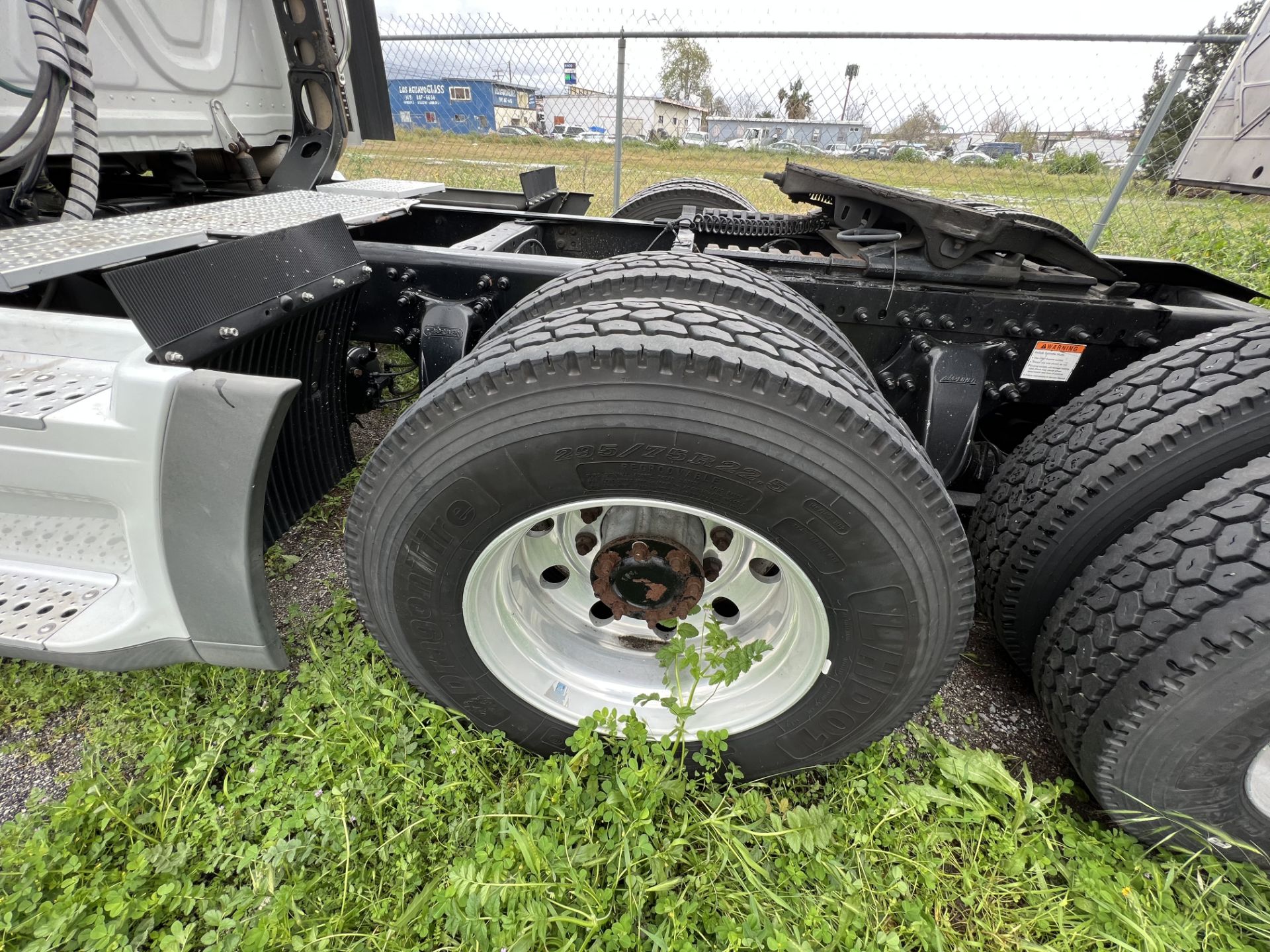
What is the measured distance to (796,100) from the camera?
732 centimetres

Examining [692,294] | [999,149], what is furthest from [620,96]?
[692,294]

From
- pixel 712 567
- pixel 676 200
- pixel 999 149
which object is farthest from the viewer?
pixel 999 149

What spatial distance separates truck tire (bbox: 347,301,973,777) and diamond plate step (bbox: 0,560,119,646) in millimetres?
729

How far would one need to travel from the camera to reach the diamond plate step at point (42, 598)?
1.59 m

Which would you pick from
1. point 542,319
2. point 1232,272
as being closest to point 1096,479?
→ point 542,319

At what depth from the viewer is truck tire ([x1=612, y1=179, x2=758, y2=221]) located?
4.49m

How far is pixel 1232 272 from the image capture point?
6.00 meters

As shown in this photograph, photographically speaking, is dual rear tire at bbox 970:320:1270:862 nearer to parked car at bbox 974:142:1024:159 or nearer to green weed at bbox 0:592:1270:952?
green weed at bbox 0:592:1270:952

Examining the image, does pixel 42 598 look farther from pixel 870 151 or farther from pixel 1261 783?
pixel 870 151

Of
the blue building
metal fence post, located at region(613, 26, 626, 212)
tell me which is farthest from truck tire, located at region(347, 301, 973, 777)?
the blue building

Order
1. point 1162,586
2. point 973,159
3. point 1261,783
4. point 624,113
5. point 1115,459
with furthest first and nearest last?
1. point 624,113
2. point 973,159
3. point 1115,459
4. point 1261,783
5. point 1162,586

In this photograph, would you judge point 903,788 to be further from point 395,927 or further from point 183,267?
point 183,267

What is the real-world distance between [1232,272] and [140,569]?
8712 millimetres

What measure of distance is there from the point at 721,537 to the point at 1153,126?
6.55 metres
